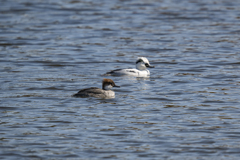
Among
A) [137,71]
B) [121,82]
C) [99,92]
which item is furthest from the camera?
[137,71]

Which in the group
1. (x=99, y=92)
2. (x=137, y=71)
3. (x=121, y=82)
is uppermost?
(x=137, y=71)

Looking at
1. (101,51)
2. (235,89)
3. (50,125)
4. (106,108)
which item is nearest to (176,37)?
(101,51)

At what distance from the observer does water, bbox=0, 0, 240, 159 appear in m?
10.9

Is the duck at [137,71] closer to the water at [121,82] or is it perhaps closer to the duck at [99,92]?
the water at [121,82]

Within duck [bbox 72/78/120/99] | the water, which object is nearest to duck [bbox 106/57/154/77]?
the water

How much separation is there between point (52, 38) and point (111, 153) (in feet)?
52.2

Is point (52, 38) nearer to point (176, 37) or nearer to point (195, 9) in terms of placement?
point (176, 37)

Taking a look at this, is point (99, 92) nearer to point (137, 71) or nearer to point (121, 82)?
point (121, 82)

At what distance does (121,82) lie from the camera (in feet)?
57.3

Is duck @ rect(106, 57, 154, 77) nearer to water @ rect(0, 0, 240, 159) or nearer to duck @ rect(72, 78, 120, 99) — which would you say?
water @ rect(0, 0, 240, 159)

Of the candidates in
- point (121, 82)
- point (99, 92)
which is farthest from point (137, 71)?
point (99, 92)

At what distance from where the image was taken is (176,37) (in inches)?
1018

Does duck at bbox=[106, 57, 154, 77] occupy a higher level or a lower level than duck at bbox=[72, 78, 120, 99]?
higher

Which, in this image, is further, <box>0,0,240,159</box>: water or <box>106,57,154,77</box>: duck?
<box>106,57,154,77</box>: duck
